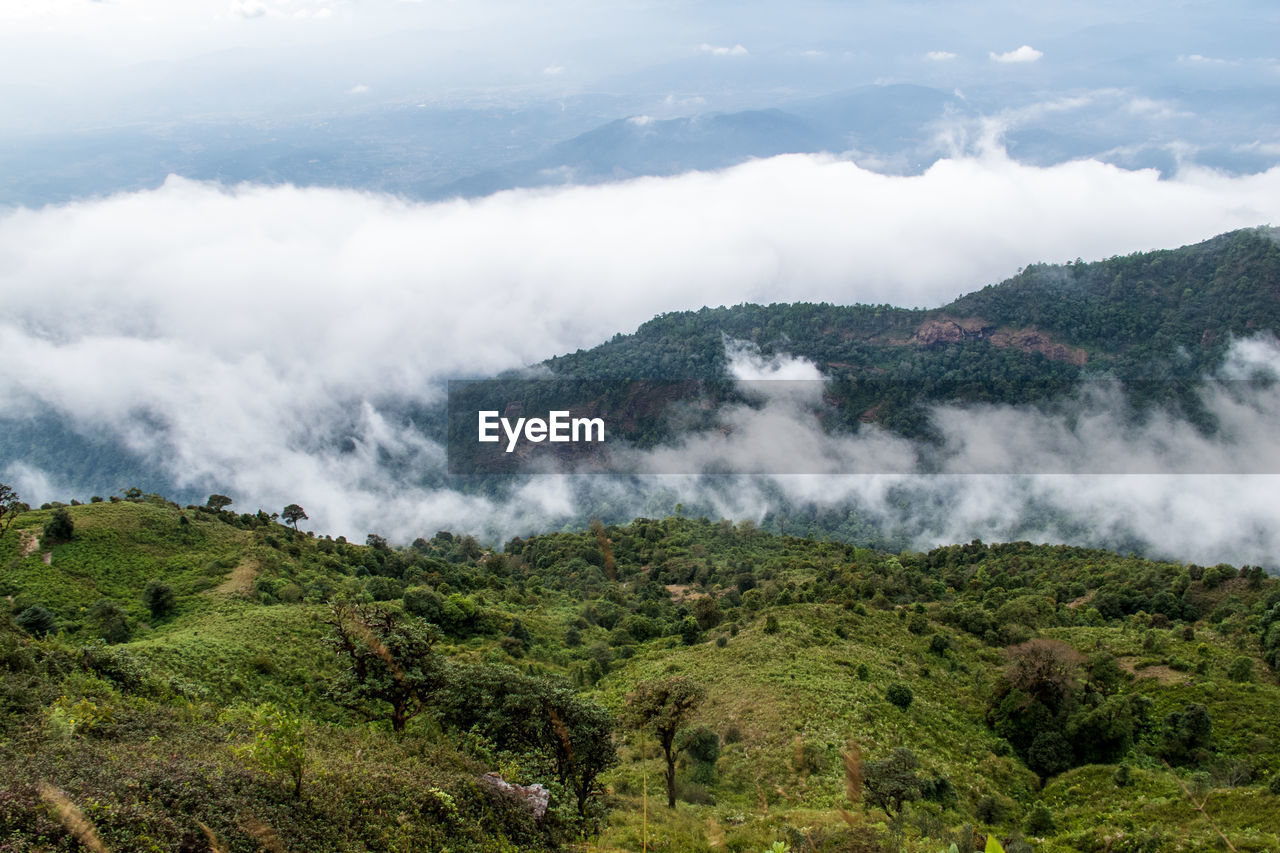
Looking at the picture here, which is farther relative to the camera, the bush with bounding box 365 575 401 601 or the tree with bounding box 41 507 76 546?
the bush with bounding box 365 575 401 601

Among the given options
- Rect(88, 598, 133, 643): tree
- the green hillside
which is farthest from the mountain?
Rect(88, 598, 133, 643): tree

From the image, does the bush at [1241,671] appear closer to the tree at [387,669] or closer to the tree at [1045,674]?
the tree at [1045,674]

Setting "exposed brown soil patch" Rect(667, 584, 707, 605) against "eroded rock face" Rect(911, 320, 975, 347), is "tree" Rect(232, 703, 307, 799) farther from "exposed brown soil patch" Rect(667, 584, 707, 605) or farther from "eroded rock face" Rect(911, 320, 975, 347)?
"eroded rock face" Rect(911, 320, 975, 347)

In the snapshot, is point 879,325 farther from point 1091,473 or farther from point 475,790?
point 475,790

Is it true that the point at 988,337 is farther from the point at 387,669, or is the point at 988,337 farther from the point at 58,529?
the point at 58,529

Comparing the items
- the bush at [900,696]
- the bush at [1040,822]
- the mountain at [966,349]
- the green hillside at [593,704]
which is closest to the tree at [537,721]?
the green hillside at [593,704]
